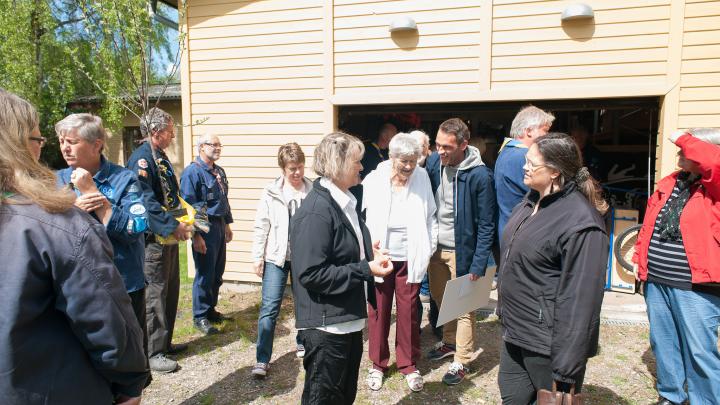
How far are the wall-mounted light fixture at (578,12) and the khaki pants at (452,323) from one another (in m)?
2.83

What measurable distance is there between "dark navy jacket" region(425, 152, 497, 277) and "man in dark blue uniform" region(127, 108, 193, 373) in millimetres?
2151

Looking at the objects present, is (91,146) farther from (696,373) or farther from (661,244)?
(696,373)

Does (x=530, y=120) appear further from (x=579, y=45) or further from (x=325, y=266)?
(x=325, y=266)

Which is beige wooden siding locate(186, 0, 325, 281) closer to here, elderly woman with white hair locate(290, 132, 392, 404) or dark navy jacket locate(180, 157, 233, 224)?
dark navy jacket locate(180, 157, 233, 224)

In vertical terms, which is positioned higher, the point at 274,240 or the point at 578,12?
the point at 578,12

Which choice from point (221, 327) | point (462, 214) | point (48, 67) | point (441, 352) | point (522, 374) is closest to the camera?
point (522, 374)

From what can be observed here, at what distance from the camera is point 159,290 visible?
3.78 m

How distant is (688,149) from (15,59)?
590 inches

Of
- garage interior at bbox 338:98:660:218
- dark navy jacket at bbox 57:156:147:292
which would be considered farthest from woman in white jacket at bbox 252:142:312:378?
garage interior at bbox 338:98:660:218

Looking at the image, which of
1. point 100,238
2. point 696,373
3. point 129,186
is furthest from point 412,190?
point 100,238

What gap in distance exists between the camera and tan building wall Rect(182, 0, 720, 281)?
4.62 metres

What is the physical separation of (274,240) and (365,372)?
4.42 feet

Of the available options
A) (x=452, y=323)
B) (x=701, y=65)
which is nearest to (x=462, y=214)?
(x=452, y=323)

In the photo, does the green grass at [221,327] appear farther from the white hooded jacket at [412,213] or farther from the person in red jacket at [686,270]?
the person in red jacket at [686,270]
